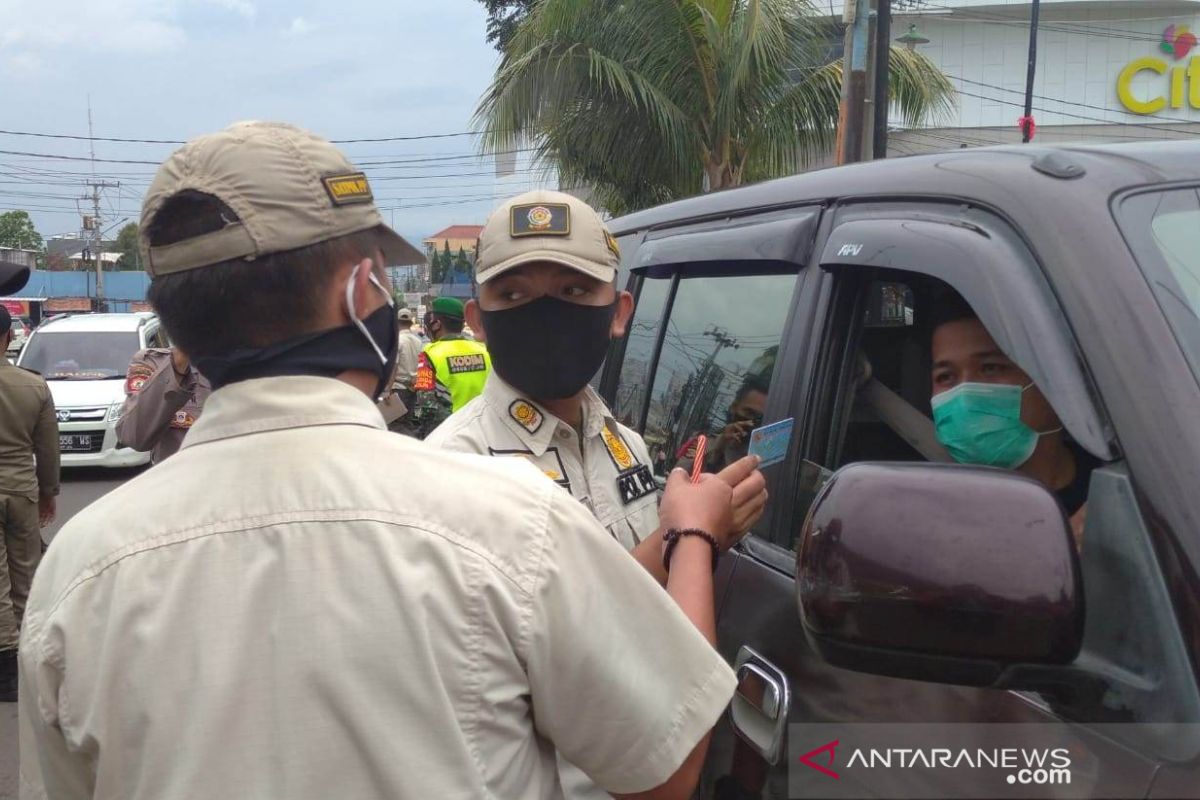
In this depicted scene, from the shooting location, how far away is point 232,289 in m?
1.18

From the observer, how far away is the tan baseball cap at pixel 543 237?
2115 millimetres

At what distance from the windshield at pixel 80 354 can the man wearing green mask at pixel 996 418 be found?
11.9m

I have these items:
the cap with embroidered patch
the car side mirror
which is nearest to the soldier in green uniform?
the cap with embroidered patch

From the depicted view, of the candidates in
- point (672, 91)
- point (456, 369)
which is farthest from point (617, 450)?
point (672, 91)

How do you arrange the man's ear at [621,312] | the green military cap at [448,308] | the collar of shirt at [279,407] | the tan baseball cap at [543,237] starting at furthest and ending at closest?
the green military cap at [448,308], the man's ear at [621,312], the tan baseball cap at [543,237], the collar of shirt at [279,407]

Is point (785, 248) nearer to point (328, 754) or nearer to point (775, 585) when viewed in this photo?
point (775, 585)

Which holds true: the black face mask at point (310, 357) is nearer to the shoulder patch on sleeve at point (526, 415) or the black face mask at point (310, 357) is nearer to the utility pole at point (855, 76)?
the shoulder patch on sleeve at point (526, 415)

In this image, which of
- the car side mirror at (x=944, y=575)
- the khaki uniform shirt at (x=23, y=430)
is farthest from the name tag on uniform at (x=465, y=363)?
the car side mirror at (x=944, y=575)

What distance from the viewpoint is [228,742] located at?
3.55ft

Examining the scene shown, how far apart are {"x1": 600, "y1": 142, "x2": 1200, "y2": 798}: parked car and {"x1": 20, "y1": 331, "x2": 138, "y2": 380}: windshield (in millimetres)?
11651

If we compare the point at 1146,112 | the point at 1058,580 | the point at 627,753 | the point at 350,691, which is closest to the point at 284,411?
the point at 350,691

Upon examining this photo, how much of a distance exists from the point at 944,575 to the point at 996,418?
29.3 inches

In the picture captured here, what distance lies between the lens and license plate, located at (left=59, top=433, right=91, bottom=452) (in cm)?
1087

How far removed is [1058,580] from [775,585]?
813mm
